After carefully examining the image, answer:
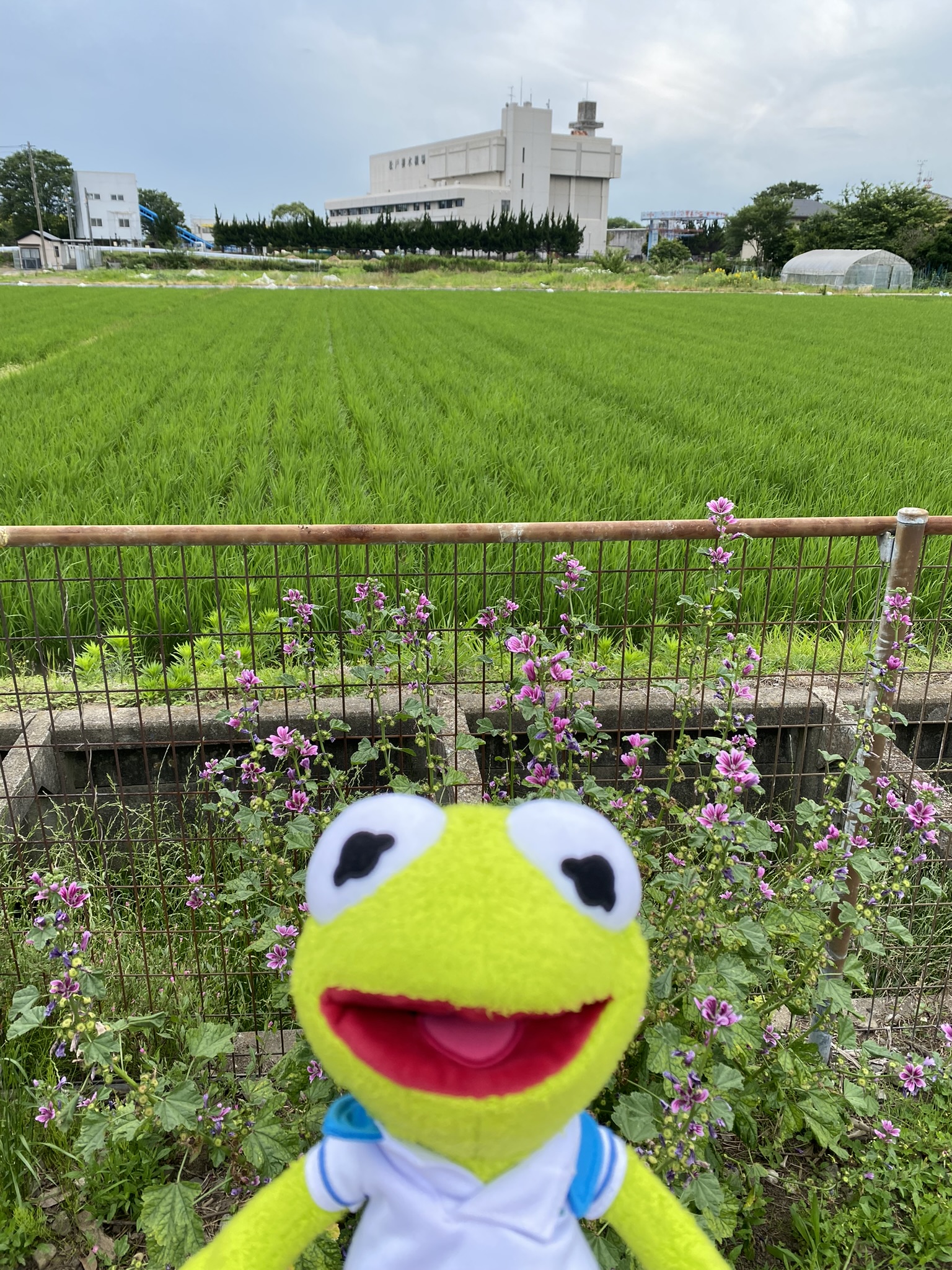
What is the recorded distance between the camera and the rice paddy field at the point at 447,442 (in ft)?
13.4

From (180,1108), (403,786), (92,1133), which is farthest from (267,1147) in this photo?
(403,786)

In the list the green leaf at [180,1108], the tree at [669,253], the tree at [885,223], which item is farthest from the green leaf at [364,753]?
the tree at [669,253]

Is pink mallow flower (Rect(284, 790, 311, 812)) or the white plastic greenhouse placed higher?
the white plastic greenhouse

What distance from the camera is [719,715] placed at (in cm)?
179

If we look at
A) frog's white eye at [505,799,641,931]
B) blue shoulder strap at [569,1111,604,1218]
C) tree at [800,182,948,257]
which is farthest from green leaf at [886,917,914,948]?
tree at [800,182,948,257]

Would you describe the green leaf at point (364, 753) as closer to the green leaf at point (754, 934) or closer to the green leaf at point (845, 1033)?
the green leaf at point (754, 934)

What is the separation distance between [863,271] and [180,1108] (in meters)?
49.6

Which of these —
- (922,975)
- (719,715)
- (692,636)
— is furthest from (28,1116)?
(922,975)

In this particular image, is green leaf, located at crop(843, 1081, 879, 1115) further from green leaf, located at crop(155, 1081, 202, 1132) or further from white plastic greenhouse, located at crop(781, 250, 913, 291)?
white plastic greenhouse, located at crop(781, 250, 913, 291)

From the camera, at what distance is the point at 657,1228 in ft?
3.55

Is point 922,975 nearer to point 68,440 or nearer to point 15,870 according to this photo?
point 15,870

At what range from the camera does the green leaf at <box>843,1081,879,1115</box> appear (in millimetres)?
1767

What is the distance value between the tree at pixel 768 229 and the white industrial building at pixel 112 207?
58.9 m

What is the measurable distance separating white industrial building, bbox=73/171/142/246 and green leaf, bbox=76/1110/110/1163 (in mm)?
101896
